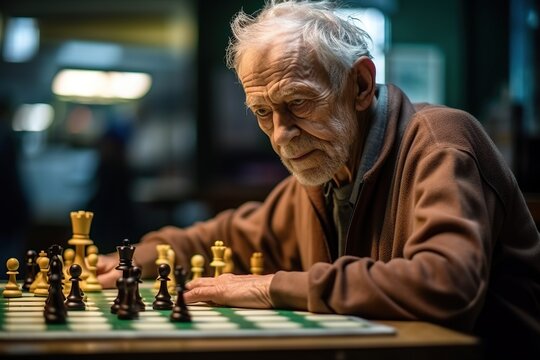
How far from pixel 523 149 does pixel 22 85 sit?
13.2ft

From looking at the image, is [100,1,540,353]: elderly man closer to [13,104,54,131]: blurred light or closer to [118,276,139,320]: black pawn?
[118,276,139,320]: black pawn

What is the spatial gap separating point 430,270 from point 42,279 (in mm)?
1124

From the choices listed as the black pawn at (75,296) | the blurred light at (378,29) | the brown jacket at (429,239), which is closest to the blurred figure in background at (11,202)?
the blurred light at (378,29)

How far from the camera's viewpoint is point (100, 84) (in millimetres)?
7844

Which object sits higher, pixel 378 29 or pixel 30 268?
pixel 378 29

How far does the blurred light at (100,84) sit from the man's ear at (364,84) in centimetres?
529

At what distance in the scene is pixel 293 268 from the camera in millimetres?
3201

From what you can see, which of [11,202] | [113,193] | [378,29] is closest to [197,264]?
[11,202]

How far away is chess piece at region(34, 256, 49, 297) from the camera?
2.63 metres

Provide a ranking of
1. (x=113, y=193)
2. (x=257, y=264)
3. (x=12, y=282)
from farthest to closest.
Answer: (x=113, y=193), (x=257, y=264), (x=12, y=282)

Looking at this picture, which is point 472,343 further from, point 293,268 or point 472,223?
point 293,268

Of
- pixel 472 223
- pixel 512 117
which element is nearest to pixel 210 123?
pixel 512 117

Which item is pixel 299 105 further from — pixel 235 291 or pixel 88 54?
pixel 88 54

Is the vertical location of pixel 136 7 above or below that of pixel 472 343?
above
